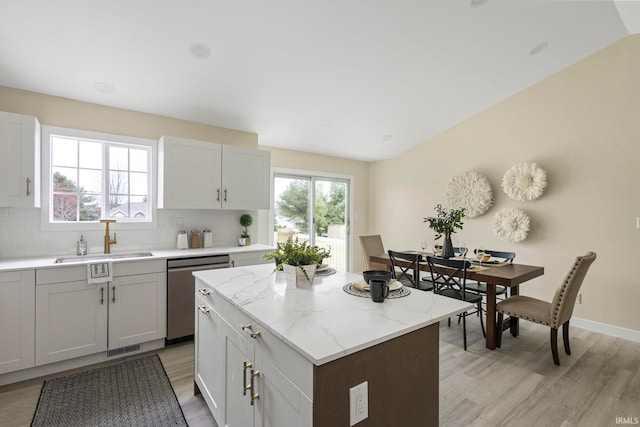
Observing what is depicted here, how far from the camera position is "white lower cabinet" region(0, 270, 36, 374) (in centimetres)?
236

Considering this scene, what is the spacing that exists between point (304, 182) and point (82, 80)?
10.9 ft

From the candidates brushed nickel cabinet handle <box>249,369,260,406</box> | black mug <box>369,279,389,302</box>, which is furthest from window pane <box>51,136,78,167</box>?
black mug <box>369,279,389,302</box>

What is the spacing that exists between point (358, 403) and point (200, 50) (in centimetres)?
295

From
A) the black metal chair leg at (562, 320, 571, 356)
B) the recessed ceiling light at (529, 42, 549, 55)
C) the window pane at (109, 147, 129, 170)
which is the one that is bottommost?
the black metal chair leg at (562, 320, 571, 356)

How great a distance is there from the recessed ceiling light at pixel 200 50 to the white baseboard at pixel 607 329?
5035 mm

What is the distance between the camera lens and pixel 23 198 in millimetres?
2656

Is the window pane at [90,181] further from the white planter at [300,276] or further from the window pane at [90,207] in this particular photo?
the white planter at [300,276]

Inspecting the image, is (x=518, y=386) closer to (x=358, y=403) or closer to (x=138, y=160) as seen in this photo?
(x=358, y=403)

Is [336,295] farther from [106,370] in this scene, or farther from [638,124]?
[638,124]

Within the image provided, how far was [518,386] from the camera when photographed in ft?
7.81

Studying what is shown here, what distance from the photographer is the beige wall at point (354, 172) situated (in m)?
5.27

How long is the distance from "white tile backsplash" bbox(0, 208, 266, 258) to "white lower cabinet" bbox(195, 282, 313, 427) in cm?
176

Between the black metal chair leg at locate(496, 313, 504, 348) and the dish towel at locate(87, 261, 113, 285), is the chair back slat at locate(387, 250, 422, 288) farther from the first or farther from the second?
the dish towel at locate(87, 261, 113, 285)

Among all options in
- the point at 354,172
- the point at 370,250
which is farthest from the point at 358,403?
the point at 354,172
